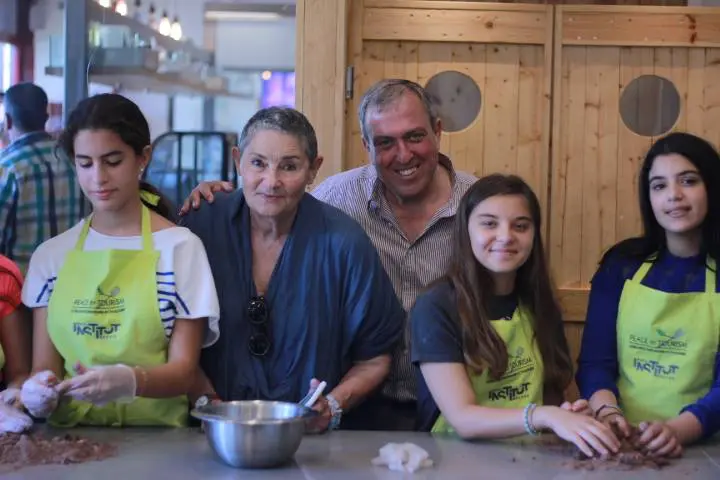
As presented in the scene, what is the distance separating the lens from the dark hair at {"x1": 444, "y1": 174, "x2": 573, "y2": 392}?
6.63 ft

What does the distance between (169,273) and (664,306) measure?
1.06 m

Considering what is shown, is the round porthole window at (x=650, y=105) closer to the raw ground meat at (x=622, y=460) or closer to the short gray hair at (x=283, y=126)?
the short gray hair at (x=283, y=126)

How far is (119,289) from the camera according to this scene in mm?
1967

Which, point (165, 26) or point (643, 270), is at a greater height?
point (165, 26)

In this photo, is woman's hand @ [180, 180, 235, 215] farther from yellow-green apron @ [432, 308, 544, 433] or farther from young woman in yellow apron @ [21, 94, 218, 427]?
yellow-green apron @ [432, 308, 544, 433]

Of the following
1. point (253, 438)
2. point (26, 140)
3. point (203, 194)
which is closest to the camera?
point (253, 438)

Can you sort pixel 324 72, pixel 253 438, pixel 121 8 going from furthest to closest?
pixel 121 8, pixel 324 72, pixel 253 438

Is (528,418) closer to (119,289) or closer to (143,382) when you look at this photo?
(143,382)

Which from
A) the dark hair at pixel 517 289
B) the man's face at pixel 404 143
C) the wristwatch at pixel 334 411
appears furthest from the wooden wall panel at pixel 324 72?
the wristwatch at pixel 334 411

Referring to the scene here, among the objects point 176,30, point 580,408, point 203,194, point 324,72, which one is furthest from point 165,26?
point 580,408

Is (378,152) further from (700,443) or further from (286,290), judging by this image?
(700,443)

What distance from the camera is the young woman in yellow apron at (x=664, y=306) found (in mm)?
2072

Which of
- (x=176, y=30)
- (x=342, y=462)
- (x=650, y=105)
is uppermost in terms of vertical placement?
(x=176, y=30)

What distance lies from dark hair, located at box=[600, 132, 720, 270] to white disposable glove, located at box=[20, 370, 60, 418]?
1.29 m
